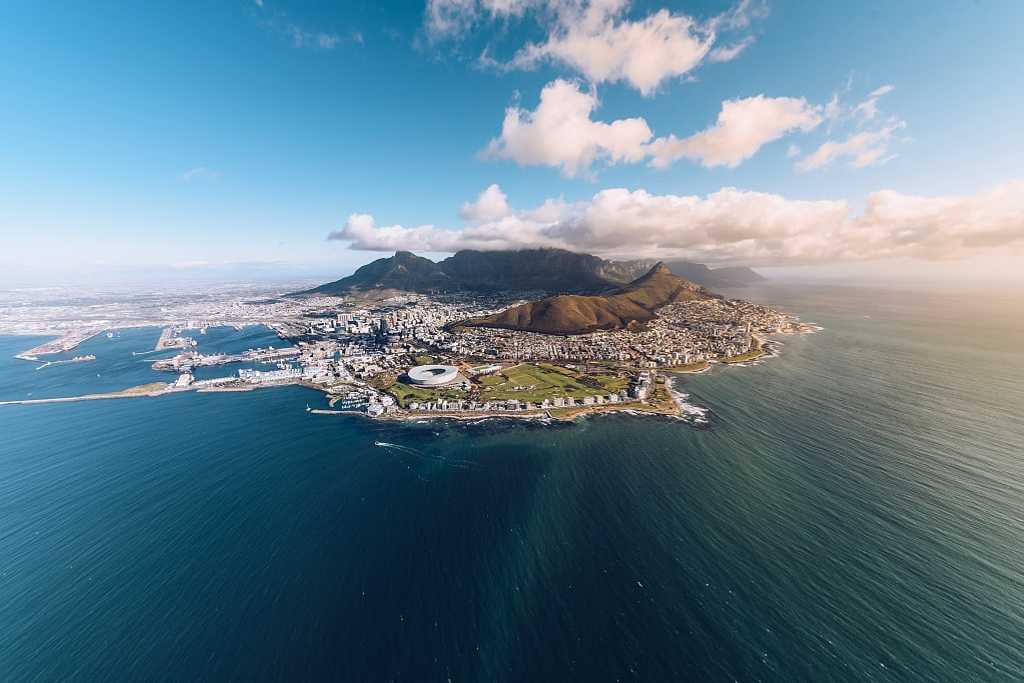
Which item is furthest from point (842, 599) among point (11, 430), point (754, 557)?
point (11, 430)

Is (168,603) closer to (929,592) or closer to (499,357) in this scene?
(929,592)

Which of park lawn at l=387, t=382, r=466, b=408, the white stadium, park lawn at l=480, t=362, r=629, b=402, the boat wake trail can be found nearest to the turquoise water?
the white stadium

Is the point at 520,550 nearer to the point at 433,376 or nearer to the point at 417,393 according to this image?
the point at 417,393

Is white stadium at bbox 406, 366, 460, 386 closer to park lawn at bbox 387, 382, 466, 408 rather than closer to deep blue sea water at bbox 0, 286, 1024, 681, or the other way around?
park lawn at bbox 387, 382, 466, 408

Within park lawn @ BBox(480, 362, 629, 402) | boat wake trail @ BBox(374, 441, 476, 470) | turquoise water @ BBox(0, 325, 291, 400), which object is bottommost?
park lawn @ BBox(480, 362, 629, 402)

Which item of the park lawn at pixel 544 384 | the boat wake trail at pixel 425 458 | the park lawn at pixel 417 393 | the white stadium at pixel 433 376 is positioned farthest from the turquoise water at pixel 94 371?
the park lawn at pixel 544 384

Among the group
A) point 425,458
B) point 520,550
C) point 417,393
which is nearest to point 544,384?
point 417,393
